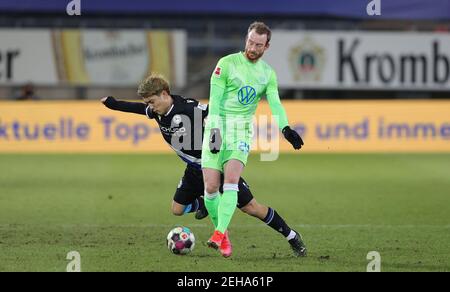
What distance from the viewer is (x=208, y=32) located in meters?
21.8

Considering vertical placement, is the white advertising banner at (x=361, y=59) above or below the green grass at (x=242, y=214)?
above

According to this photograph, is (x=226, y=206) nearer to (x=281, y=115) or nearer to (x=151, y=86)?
(x=281, y=115)

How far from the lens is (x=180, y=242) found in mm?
7668

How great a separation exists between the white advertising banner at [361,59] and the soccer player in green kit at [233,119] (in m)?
14.1

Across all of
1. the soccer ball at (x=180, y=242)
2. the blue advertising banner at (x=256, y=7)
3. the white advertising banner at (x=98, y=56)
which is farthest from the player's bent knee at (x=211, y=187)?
the white advertising banner at (x=98, y=56)

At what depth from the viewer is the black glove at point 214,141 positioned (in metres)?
7.46

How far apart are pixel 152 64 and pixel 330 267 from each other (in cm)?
1529

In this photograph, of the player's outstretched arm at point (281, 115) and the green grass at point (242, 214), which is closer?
the player's outstretched arm at point (281, 115)

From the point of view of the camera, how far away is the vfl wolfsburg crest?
21.8 meters

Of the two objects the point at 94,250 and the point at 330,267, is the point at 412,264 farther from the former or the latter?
the point at 94,250

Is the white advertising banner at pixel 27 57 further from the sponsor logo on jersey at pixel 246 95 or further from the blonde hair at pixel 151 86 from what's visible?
the sponsor logo on jersey at pixel 246 95

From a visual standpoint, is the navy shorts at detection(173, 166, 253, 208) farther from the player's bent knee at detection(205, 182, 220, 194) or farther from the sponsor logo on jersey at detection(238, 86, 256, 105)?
the sponsor logo on jersey at detection(238, 86, 256, 105)
